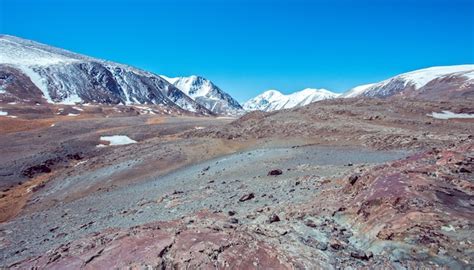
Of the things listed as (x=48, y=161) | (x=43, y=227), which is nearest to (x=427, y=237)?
(x=43, y=227)

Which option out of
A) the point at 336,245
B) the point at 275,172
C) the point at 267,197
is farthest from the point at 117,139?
the point at 336,245

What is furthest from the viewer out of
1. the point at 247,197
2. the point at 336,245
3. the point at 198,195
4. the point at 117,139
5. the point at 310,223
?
the point at 117,139

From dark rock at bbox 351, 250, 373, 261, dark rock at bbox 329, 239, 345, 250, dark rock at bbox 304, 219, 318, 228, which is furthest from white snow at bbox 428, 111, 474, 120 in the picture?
dark rock at bbox 351, 250, 373, 261

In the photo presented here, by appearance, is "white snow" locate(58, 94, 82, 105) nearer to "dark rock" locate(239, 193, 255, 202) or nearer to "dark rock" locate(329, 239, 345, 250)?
"dark rock" locate(239, 193, 255, 202)

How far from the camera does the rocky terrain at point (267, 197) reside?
8.51 meters

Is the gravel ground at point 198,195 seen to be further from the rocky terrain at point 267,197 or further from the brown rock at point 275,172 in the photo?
the brown rock at point 275,172

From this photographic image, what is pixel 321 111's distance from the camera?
1714 inches

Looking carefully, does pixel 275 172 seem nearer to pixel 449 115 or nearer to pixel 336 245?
pixel 336 245

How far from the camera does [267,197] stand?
16.4 m

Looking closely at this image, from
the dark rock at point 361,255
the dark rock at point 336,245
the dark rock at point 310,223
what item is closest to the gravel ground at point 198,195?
the dark rock at point 310,223

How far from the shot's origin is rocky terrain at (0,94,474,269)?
8.51 metres

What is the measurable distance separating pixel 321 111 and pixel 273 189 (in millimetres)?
27459

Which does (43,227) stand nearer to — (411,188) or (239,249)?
(239,249)

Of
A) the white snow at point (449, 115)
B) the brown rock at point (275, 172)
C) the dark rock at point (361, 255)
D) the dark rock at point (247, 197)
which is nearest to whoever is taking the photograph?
the dark rock at point (361, 255)
